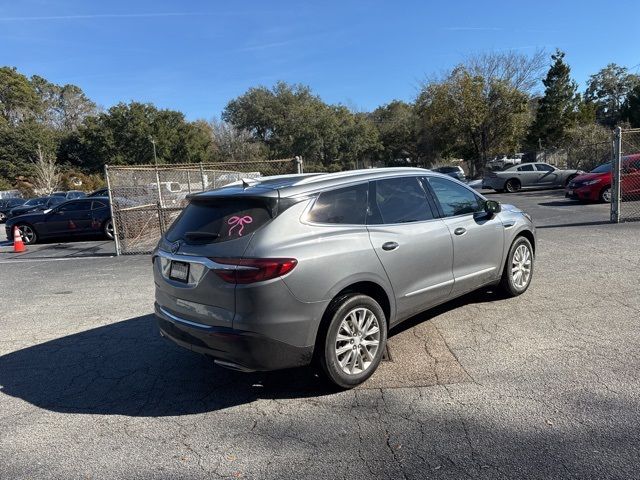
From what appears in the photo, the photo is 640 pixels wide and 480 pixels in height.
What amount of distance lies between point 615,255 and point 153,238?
35.1ft

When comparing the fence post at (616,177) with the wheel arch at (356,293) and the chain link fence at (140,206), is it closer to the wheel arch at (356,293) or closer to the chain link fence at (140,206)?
the chain link fence at (140,206)

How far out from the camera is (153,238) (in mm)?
12758

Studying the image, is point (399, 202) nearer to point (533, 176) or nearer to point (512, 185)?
point (512, 185)

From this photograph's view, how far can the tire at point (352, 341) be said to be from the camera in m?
3.64

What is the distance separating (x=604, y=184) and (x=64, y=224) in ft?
59.1

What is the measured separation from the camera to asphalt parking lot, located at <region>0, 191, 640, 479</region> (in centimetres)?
291

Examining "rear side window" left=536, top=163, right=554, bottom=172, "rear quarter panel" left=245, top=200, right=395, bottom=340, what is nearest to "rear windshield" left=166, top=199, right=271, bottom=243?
"rear quarter panel" left=245, top=200, right=395, bottom=340

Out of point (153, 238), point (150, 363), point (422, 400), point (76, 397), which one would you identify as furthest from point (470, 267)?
point (153, 238)

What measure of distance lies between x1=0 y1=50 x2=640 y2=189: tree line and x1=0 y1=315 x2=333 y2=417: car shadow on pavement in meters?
34.3

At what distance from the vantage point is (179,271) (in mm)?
3791

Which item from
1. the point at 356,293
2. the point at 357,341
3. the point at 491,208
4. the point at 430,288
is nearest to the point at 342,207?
the point at 356,293

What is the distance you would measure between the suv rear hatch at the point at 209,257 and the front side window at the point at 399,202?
1.09 meters

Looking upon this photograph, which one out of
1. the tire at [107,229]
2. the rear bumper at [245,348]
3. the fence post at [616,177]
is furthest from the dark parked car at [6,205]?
the fence post at [616,177]

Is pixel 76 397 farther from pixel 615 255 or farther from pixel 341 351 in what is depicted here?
pixel 615 255
